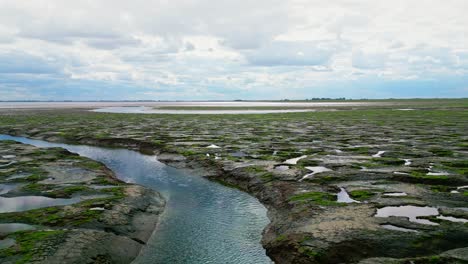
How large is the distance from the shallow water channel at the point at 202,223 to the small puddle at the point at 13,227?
4.43m

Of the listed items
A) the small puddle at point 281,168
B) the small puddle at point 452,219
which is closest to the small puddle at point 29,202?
the small puddle at point 281,168

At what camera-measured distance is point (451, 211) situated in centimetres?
1320

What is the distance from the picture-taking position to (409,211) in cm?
1380

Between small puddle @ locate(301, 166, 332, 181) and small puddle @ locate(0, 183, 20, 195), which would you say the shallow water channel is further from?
small puddle @ locate(0, 183, 20, 195)

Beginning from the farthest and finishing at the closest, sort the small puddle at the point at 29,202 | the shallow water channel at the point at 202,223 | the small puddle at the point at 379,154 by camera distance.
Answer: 1. the small puddle at the point at 379,154
2. the small puddle at the point at 29,202
3. the shallow water channel at the point at 202,223

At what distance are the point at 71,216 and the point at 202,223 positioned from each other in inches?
196

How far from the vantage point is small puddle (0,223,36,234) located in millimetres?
12564

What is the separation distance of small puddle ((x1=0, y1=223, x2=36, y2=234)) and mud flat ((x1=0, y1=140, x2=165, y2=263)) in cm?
2

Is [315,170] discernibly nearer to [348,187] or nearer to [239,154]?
[348,187]

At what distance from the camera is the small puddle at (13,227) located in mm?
12564

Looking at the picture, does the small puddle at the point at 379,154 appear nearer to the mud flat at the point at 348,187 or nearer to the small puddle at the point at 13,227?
the mud flat at the point at 348,187

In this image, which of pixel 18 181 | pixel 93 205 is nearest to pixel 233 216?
pixel 93 205

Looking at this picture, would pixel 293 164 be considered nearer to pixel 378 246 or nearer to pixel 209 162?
pixel 209 162

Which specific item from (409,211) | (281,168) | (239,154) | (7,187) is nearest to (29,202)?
(7,187)
